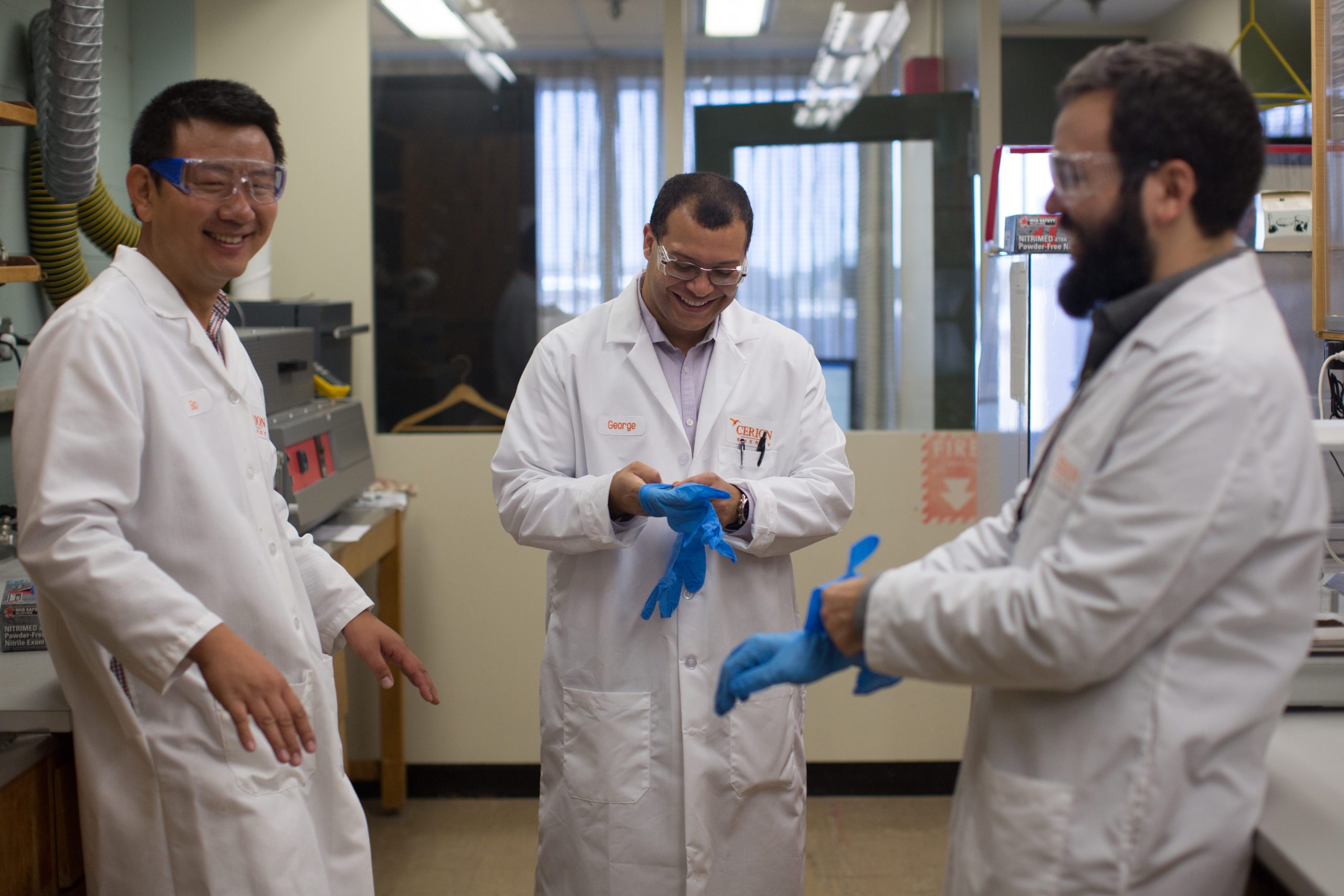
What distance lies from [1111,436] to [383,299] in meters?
2.62

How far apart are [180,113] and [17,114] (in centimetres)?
71

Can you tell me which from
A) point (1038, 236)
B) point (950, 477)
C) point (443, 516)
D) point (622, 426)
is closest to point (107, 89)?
point (443, 516)

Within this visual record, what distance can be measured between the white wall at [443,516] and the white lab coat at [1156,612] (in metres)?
2.16

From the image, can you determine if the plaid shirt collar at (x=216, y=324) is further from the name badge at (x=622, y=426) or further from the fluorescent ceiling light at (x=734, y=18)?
the fluorescent ceiling light at (x=734, y=18)

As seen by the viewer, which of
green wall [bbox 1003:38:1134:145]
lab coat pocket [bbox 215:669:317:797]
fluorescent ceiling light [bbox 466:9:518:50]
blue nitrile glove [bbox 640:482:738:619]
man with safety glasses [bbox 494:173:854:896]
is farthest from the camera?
green wall [bbox 1003:38:1134:145]

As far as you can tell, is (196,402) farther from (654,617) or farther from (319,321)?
(319,321)

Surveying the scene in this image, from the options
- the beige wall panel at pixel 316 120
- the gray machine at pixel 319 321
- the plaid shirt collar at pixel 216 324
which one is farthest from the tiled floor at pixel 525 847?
the plaid shirt collar at pixel 216 324

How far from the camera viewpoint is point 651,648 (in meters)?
1.83

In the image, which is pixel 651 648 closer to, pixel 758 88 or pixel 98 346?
pixel 98 346

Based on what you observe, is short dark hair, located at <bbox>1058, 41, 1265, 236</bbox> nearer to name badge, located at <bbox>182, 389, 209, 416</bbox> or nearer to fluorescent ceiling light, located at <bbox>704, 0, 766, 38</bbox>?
name badge, located at <bbox>182, 389, 209, 416</bbox>

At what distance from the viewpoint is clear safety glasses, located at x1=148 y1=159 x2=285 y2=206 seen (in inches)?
53.6

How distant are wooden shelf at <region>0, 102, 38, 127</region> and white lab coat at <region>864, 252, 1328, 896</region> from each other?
1718 millimetres

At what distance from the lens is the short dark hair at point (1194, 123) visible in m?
0.98

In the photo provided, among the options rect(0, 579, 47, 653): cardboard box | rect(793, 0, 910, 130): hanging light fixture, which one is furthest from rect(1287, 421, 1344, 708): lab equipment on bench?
rect(793, 0, 910, 130): hanging light fixture
